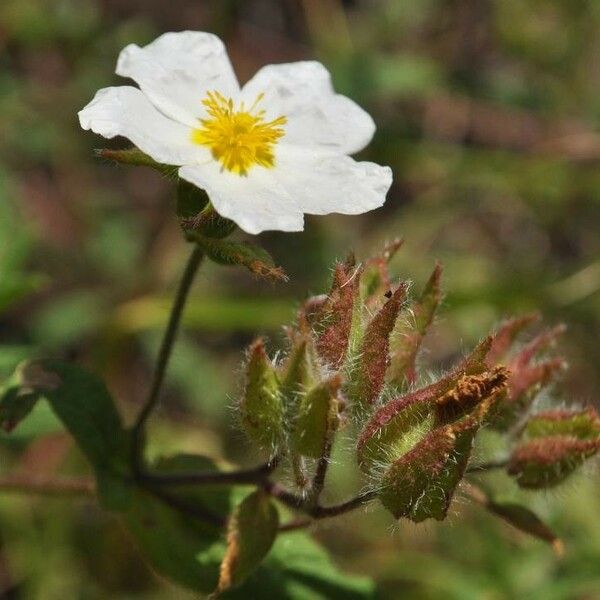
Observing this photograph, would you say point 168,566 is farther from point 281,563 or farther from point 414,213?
point 414,213

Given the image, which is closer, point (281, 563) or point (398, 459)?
point (398, 459)

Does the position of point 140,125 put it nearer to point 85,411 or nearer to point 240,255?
point 240,255

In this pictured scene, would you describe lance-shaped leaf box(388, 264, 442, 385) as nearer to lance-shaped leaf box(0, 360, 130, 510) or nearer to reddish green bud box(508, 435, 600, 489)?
reddish green bud box(508, 435, 600, 489)

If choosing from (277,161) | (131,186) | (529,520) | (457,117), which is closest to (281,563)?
(529,520)

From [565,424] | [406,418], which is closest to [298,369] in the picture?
[406,418]

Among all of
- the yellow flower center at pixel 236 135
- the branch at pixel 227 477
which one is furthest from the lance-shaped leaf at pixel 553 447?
the yellow flower center at pixel 236 135

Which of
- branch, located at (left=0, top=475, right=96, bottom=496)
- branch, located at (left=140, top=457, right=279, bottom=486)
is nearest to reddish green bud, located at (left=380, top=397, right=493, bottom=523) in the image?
branch, located at (left=140, top=457, right=279, bottom=486)
